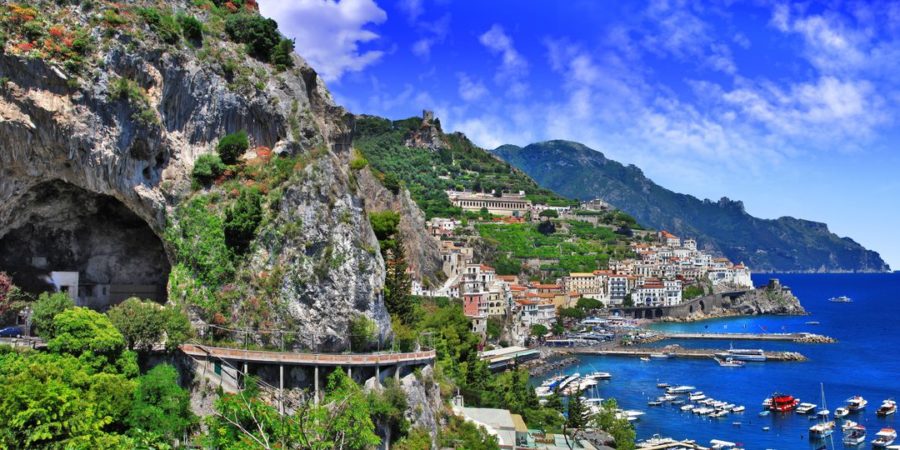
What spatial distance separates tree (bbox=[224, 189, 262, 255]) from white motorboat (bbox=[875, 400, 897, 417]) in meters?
49.4

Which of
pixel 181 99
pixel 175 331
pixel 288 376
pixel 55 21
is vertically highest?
pixel 55 21

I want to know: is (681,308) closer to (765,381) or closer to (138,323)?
(765,381)

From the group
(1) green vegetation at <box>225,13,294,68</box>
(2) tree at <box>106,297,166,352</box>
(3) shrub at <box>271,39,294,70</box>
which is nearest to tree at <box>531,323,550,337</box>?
(3) shrub at <box>271,39,294,70</box>

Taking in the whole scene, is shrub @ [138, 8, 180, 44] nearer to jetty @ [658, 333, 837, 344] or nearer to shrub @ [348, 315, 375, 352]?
shrub @ [348, 315, 375, 352]

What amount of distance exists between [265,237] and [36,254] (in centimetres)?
1028

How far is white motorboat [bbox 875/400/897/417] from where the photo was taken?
57750 mm

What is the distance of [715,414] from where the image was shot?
57656 millimetres

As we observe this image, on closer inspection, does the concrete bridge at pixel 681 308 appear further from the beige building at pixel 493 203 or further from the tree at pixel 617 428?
the tree at pixel 617 428

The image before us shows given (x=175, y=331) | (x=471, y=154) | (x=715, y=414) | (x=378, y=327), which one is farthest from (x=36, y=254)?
(x=471, y=154)

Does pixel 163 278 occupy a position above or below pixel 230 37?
below

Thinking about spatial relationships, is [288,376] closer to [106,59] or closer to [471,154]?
[106,59]

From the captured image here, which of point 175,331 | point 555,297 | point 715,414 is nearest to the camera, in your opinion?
point 175,331

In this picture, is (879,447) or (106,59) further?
(879,447)

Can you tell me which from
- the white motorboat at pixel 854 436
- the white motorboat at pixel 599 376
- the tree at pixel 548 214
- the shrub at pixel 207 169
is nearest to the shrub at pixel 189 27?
the shrub at pixel 207 169
